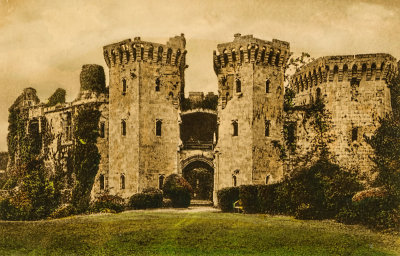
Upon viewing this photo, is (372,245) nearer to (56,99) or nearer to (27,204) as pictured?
(27,204)

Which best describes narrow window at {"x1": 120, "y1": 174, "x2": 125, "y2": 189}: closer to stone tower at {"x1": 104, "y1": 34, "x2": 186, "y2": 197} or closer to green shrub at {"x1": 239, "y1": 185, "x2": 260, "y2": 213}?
stone tower at {"x1": 104, "y1": 34, "x2": 186, "y2": 197}

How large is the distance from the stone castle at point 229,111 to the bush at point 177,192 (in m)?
1.83

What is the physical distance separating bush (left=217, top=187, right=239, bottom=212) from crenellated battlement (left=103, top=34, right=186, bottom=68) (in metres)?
9.58

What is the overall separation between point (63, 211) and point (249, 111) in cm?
1283

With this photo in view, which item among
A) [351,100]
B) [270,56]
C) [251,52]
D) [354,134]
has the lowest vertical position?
[354,134]

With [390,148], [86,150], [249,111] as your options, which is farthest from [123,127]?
[390,148]

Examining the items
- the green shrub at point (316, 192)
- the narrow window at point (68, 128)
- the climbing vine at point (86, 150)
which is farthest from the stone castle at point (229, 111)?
the green shrub at point (316, 192)

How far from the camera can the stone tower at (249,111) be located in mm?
32594

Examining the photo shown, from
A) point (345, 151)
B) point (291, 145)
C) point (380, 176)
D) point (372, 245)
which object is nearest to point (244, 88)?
point (291, 145)

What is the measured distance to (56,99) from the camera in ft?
127

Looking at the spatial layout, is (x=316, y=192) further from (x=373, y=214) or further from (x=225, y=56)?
(x=225, y=56)

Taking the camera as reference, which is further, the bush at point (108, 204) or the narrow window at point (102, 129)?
the narrow window at point (102, 129)

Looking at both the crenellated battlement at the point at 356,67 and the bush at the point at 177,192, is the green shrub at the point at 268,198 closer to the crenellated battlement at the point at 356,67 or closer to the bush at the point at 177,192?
the bush at the point at 177,192

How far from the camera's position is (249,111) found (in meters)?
32.9
